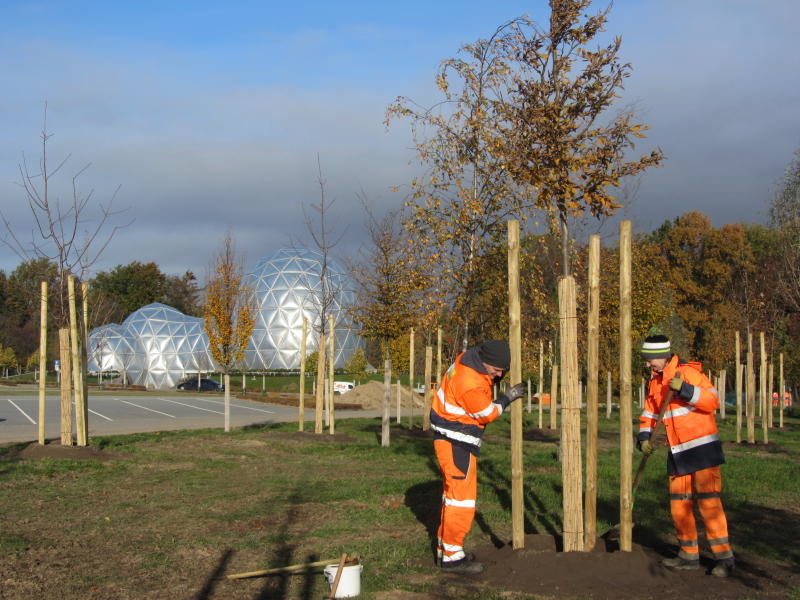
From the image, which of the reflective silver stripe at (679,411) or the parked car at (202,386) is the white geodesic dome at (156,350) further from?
the reflective silver stripe at (679,411)

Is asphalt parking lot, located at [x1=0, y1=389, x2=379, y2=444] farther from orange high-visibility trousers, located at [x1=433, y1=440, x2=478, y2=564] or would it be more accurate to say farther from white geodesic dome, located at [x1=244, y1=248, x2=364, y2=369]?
white geodesic dome, located at [x1=244, y1=248, x2=364, y2=369]

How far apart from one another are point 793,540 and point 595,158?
4527mm

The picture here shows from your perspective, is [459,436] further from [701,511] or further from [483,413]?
[701,511]

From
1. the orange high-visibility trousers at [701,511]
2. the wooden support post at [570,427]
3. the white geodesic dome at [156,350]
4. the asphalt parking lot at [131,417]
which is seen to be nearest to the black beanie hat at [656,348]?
the wooden support post at [570,427]

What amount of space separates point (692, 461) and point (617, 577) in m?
1.16

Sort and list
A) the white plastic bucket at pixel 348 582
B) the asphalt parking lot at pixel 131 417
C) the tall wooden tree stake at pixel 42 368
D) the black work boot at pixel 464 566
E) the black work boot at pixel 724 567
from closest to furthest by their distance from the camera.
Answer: the white plastic bucket at pixel 348 582
the black work boot at pixel 724 567
the black work boot at pixel 464 566
the tall wooden tree stake at pixel 42 368
the asphalt parking lot at pixel 131 417

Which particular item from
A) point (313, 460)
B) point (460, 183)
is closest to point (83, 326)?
point (313, 460)

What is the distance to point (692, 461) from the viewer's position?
6.62m

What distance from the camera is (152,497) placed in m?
10.1

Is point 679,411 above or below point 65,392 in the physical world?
above

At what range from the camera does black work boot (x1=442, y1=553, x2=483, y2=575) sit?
650cm

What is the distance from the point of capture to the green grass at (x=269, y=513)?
666 cm

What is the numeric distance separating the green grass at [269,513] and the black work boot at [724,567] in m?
0.87

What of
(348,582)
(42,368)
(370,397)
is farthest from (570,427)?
(370,397)
